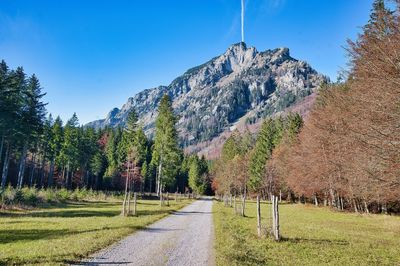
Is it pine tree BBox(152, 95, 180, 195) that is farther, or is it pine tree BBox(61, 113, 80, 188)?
pine tree BBox(61, 113, 80, 188)

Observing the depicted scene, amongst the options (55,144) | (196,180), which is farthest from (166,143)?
(196,180)

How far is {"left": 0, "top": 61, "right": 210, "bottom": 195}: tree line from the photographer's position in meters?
44.3

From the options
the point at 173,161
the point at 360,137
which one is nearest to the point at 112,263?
the point at 360,137

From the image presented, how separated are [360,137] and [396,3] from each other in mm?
4423

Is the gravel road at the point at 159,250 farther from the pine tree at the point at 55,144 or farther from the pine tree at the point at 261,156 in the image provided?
the pine tree at the point at 55,144

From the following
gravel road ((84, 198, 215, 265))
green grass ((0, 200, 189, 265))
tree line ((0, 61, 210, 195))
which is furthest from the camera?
tree line ((0, 61, 210, 195))

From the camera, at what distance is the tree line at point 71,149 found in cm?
4428

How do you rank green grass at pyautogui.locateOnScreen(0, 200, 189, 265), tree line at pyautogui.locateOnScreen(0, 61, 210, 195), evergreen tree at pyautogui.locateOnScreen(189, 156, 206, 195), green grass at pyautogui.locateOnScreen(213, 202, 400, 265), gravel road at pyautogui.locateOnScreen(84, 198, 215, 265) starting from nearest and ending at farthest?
green grass at pyautogui.locateOnScreen(0, 200, 189, 265)
gravel road at pyautogui.locateOnScreen(84, 198, 215, 265)
green grass at pyautogui.locateOnScreen(213, 202, 400, 265)
tree line at pyautogui.locateOnScreen(0, 61, 210, 195)
evergreen tree at pyautogui.locateOnScreen(189, 156, 206, 195)

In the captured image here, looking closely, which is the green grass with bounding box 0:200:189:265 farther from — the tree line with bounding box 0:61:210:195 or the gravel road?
the tree line with bounding box 0:61:210:195

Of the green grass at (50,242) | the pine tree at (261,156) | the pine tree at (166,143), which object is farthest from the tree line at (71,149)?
the green grass at (50,242)

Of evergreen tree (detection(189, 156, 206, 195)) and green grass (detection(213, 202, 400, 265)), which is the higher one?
evergreen tree (detection(189, 156, 206, 195))

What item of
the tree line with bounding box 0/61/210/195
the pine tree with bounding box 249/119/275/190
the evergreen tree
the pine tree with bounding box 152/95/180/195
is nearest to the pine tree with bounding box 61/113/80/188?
the tree line with bounding box 0/61/210/195

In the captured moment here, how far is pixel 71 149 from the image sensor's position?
68.1m

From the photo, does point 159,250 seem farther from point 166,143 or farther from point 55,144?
point 55,144
